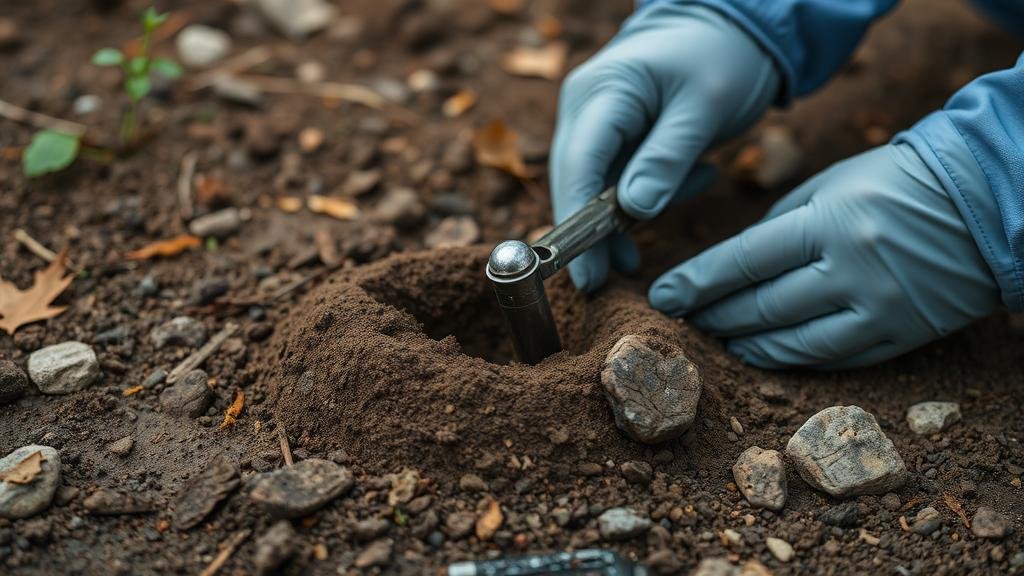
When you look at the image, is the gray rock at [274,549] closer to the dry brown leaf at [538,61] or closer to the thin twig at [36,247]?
the thin twig at [36,247]

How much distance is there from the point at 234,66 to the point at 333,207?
1.06m

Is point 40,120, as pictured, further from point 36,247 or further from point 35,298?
point 35,298

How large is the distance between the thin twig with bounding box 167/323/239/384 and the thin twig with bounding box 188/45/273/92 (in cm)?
141

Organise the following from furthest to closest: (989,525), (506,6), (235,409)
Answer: (506,6) → (235,409) → (989,525)

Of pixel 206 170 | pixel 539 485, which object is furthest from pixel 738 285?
pixel 206 170

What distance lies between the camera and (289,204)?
9.36 feet

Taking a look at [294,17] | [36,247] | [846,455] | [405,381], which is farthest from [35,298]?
[846,455]

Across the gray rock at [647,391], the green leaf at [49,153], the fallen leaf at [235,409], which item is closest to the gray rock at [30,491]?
the fallen leaf at [235,409]

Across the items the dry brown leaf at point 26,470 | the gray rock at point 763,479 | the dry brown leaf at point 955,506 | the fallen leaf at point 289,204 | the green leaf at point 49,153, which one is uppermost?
the green leaf at point 49,153

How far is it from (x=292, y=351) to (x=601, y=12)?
2.48m

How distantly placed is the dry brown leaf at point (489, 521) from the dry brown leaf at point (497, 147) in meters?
1.44

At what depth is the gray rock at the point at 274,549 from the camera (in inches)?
66.5

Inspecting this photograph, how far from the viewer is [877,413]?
2230 mm

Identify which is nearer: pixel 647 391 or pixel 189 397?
pixel 647 391
